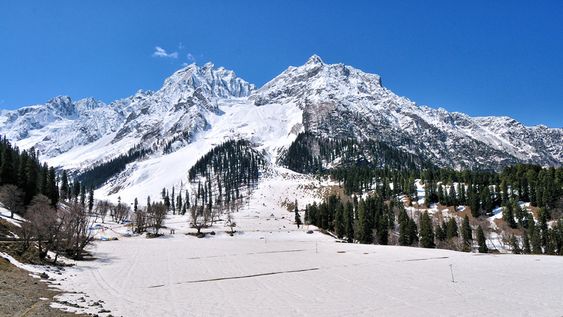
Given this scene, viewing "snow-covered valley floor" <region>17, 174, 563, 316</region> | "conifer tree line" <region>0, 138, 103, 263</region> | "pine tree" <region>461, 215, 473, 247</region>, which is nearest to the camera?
"snow-covered valley floor" <region>17, 174, 563, 316</region>

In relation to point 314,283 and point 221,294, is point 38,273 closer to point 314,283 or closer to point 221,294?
point 221,294

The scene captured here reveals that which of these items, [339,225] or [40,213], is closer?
[40,213]

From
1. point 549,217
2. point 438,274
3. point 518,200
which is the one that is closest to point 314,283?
point 438,274

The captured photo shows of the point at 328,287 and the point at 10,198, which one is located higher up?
the point at 10,198

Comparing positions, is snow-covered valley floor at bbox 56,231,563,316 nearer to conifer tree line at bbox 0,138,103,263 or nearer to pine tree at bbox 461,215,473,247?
conifer tree line at bbox 0,138,103,263

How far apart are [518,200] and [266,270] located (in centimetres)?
16468

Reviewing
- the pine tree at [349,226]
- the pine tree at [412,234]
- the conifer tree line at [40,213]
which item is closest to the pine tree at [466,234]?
the pine tree at [412,234]

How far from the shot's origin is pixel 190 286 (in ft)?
131

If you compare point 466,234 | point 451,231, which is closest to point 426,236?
point 451,231

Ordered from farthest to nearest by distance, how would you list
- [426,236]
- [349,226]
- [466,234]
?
[349,226]
[466,234]
[426,236]

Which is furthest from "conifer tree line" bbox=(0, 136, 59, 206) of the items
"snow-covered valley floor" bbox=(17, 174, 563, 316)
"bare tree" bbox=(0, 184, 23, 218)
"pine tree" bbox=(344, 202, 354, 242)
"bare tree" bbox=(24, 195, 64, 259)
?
"pine tree" bbox=(344, 202, 354, 242)

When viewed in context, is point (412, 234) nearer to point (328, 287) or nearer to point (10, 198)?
point (328, 287)

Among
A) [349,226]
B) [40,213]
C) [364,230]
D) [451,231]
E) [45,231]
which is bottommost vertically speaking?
[451,231]

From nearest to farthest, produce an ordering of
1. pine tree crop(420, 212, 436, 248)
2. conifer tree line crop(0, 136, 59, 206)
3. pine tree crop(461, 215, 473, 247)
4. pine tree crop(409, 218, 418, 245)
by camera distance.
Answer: conifer tree line crop(0, 136, 59, 206), pine tree crop(420, 212, 436, 248), pine tree crop(409, 218, 418, 245), pine tree crop(461, 215, 473, 247)
